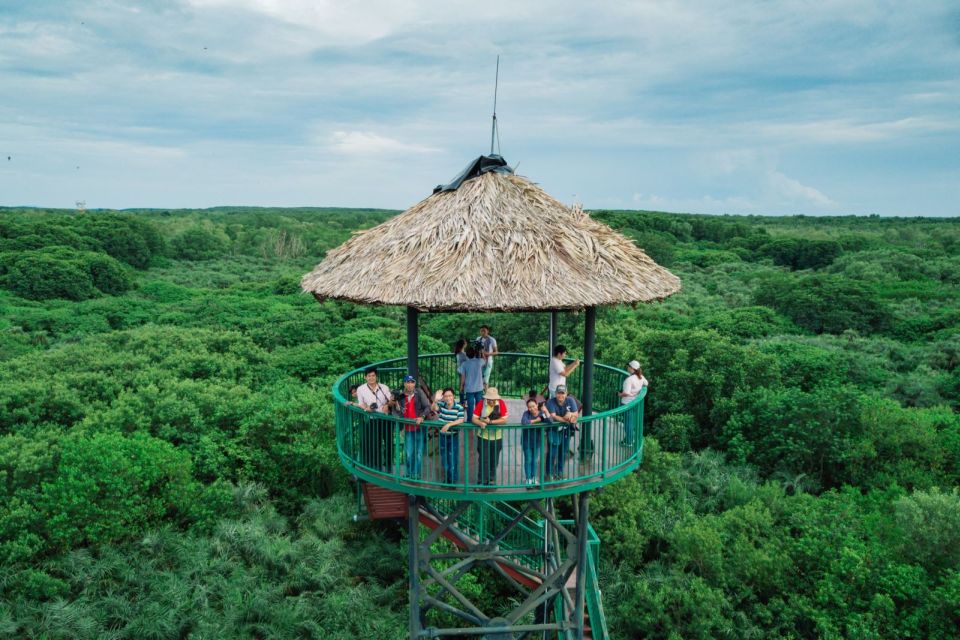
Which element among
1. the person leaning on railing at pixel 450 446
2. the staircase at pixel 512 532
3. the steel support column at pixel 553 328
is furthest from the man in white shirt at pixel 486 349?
the staircase at pixel 512 532

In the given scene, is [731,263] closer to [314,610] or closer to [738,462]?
[738,462]

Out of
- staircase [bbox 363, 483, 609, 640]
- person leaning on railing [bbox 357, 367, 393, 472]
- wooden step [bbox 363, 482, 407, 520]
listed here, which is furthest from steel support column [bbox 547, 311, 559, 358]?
wooden step [bbox 363, 482, 407, 520]

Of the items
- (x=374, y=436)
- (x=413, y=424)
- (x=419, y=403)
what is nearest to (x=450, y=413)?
(x=413, y=424)

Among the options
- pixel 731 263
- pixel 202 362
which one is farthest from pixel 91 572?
pixel 731 263

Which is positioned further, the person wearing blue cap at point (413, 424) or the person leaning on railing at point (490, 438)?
the person wearing blue cap at point (413, 424)

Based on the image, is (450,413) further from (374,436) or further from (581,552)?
(581,552)

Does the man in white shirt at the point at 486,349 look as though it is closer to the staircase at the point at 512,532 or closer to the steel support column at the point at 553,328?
the steel support column at the point at 553,328
